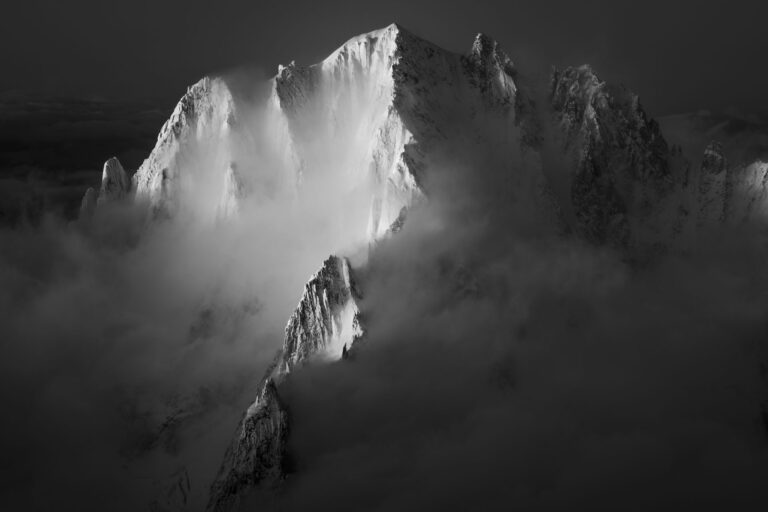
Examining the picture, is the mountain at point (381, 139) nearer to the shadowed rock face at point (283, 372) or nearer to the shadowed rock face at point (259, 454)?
the shadowed rock face at point (283, 372)

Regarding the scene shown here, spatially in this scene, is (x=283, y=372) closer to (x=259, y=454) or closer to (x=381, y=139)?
(x=259, y=454)

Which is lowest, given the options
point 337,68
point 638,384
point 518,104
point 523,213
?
point 638,384

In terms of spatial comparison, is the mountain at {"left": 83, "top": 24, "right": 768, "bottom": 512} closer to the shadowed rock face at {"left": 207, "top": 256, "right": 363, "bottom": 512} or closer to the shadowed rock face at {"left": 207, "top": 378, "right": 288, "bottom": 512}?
the shadowed rock face at {"left": 207, "top": 256, "right": 363, "bottom": 512}

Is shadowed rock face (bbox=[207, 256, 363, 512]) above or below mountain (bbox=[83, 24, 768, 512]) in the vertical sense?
below

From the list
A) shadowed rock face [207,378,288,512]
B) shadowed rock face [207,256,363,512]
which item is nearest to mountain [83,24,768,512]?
shadowed rock face [207,256,363,512]

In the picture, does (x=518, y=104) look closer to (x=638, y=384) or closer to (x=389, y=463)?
(x=638, y=384)

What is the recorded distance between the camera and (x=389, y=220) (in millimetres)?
164750

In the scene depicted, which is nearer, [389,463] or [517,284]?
[389,463]

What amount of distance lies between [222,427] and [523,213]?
308ft

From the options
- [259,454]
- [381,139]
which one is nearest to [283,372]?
A: [259,454]

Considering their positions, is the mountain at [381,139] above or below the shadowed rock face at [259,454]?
above

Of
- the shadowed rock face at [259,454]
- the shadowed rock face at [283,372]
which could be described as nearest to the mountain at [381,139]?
the shadowed rock face at [283,372]

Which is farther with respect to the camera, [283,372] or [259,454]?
[283,372]

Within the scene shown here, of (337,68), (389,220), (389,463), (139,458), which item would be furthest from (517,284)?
(139,458)
